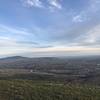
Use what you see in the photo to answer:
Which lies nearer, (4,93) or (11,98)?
(11,98)

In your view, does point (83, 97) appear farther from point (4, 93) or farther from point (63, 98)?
point (4, 93)

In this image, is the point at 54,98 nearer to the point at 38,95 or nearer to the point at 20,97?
the point at 38,95

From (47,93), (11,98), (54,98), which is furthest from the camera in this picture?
(47,93)

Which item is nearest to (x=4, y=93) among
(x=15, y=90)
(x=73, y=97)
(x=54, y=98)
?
(x=15, y=90)

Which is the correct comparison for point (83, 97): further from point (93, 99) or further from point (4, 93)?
point (4, 93)

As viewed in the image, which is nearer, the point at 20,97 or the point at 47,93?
the point at 20,97

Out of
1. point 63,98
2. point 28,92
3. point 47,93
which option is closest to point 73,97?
point 63,98

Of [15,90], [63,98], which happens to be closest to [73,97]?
[63,98]

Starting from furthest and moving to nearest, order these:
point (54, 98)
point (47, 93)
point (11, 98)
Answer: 1. point (47, 93)
2. point (54, 98)
3. point (11, 98)
